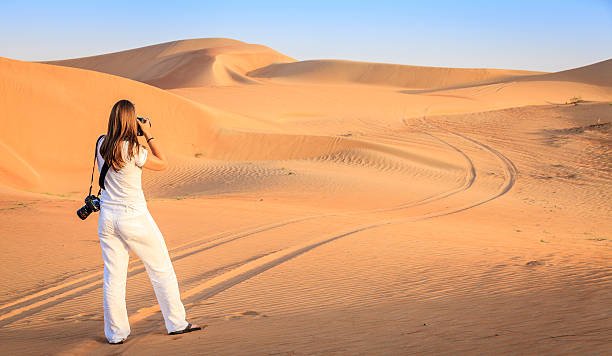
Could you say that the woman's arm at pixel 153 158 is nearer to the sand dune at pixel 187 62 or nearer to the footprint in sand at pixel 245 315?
the footprint in sand at pixel 245 315

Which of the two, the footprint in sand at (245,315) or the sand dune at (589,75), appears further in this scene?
the sand dune at (589,75)

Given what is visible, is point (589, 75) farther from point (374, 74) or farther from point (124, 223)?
point (124, 223)

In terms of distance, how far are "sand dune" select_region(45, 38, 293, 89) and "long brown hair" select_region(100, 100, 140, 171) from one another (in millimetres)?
77100

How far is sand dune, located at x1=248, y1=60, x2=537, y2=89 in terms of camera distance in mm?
95000

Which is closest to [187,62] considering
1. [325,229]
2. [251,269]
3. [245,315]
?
[325,229]

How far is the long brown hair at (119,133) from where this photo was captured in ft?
15.6

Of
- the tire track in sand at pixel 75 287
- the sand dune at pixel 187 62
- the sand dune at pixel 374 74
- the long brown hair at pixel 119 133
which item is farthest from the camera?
the sand dune at pixel 374 74

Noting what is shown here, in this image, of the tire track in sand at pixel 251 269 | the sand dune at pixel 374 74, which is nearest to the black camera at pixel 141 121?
the tire track in sand at pixel 251 269

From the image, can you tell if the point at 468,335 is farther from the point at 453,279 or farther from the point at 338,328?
the point at 453,279

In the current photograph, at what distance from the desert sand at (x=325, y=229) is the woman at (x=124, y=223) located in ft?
0.91

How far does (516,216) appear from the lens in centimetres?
1552

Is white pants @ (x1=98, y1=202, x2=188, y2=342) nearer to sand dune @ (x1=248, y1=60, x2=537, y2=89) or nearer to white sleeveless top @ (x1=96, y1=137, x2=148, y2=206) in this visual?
white sleeveless top @ (x1=96, y1=137, x2=148, y2=206)

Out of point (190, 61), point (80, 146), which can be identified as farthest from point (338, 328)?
point (190, 61)

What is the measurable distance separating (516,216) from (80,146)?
16673mm
